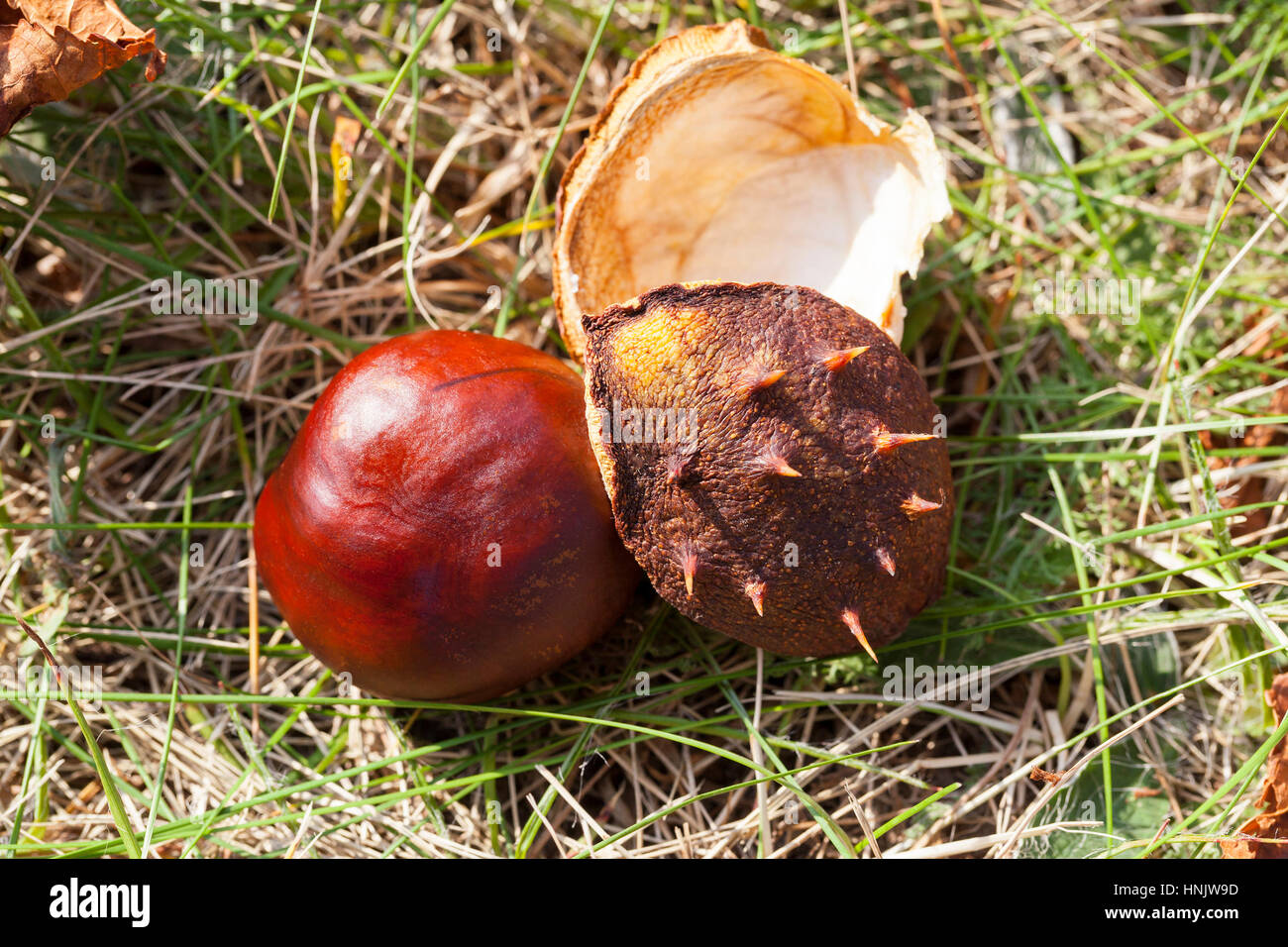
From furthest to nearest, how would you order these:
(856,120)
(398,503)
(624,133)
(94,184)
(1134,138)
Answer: (1134,138) < (94,184) < (856,120) < (624,133) < (398,503)

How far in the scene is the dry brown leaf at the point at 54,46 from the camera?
8.02ft

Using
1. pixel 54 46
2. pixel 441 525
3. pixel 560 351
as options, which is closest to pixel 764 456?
pixel 441 525

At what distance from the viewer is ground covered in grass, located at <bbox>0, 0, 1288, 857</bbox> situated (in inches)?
107

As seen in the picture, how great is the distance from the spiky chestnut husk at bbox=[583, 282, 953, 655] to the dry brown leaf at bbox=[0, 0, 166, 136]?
1.48 metres

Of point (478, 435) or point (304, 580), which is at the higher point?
point (478, 435)

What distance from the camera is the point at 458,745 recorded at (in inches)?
113

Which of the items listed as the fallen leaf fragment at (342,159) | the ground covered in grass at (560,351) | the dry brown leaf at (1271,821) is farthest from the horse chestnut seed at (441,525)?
the dry brown leaf at (1271,821)

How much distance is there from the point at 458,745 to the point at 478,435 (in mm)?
1097

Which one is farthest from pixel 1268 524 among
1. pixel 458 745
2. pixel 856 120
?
pixel 458 745

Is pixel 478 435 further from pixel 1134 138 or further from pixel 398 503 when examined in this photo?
pixel 1134 138

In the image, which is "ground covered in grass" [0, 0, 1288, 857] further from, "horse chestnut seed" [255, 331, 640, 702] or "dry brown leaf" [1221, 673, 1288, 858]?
"horse chestnut seed" [255, 331, 640, 702]
